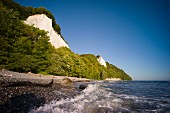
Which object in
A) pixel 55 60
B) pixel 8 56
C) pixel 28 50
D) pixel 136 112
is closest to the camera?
pixel 136 112

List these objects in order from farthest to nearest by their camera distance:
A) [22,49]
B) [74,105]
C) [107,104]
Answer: [22,49] < [107,104] < [74,105]

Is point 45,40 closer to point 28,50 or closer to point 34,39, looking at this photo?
point 34,39

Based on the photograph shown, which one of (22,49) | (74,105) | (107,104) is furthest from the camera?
(22,49)

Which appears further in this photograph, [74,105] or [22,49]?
[22,49]

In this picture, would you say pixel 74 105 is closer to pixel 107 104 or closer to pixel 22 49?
pixel 107 104

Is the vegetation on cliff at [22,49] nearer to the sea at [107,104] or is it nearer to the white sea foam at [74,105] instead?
the sea at [107,104]

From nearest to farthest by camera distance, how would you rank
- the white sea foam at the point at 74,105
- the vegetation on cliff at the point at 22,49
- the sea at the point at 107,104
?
1. the white sea foam at the point at 74,105
2. the sea at the point at 107,104
3. the vegetation on cliff at the point at 22,49

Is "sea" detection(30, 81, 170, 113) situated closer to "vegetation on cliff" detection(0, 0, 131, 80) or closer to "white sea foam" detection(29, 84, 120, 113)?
"white sea foam" detection(29, 84, 120, 113)

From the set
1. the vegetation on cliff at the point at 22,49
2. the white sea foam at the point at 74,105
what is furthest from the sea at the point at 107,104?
the vegetation on cliff at the point at 22,49

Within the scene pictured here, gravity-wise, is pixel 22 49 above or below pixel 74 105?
above

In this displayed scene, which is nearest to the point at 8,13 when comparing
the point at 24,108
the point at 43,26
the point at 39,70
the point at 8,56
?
the point at 8,56

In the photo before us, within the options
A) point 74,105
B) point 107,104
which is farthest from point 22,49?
point 107,104

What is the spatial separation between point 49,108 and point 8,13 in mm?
27721

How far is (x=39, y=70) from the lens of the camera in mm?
39188
